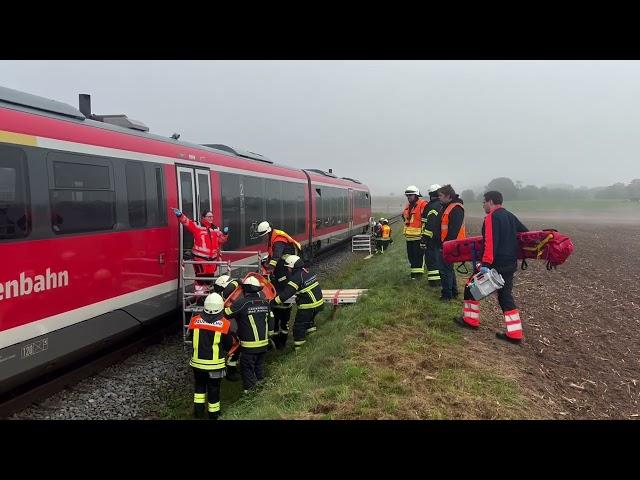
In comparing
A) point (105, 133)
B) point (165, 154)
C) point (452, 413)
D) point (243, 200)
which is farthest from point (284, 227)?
point (452, 413)

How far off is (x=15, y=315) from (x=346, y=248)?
691 inches

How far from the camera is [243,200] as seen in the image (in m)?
10.1

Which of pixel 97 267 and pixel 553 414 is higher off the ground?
pixel 97 267

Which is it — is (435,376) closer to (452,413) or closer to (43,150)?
(452,413)

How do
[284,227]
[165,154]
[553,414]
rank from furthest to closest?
[284,227] < [165,154] < [553,414]

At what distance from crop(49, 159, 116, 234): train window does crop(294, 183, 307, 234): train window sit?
841 centimetres

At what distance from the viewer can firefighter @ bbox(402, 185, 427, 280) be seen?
365 inches

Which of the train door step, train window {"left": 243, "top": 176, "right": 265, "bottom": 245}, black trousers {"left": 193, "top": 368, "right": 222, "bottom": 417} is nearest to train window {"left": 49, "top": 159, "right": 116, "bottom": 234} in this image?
black trousers {"left": 193, "top": 368, "right": 222, "bottom": 417}

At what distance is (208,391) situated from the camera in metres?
5.10

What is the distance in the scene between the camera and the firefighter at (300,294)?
269 inches

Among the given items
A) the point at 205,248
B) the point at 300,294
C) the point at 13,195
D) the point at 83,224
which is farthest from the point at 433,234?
the point at 13,195

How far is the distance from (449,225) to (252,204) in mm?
4671

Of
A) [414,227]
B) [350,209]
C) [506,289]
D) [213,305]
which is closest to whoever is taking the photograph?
[213,305]

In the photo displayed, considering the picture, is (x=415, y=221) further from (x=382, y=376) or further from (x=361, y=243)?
(x=361, y=243)
